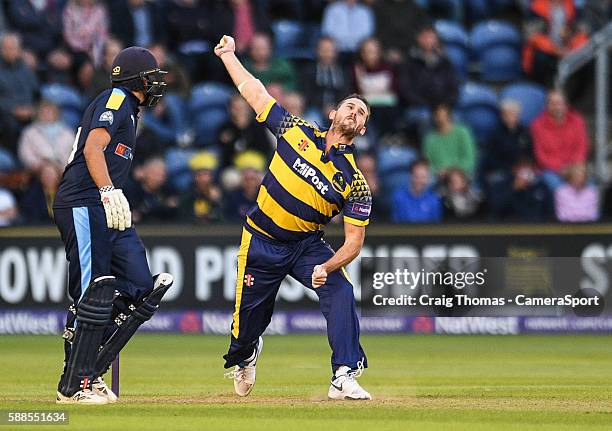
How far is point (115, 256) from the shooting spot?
32.8 feet

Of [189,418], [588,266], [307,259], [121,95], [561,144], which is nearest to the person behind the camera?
[189,418]

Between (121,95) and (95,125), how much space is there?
0.34m

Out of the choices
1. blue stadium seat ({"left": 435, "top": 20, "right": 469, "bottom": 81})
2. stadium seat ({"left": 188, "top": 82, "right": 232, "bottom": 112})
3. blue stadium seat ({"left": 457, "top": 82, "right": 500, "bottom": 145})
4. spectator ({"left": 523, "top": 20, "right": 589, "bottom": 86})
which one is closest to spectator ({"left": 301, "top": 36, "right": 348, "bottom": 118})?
stadium seat ({"left": 188, "top": 82, "right": 232, "bottom": 112})

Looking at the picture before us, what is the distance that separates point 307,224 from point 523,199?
8858 millimetres

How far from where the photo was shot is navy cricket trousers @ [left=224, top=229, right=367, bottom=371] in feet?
34.0

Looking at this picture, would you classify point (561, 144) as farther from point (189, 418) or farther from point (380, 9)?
point (189, 418)

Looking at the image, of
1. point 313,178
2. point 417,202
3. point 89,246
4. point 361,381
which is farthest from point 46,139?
point 89,246

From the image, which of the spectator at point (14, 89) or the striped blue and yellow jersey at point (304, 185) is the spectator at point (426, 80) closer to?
the spectator at point (14, 89)

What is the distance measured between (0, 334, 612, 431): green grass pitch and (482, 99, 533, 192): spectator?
3211 mm

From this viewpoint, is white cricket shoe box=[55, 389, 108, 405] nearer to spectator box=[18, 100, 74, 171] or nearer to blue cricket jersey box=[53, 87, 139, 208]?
blue cricket jersey box=[53, 87, 139, 208]

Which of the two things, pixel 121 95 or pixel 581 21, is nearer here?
pixel 121 95

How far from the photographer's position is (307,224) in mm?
10500

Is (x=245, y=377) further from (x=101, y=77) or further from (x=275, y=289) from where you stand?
(x=101, y=77)

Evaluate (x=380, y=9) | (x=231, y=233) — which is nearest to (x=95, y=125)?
(x=231, y=233)
